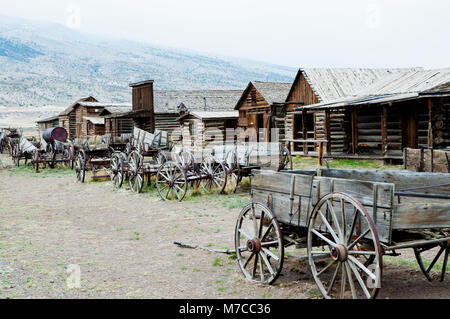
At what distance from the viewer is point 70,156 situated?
22188 mm

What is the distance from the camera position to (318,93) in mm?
26109

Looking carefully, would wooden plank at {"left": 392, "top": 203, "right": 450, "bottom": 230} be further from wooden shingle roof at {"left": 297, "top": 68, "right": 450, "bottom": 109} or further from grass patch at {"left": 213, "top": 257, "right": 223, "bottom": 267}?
wooden shingle roof at {"left": 297, "top": 68, "right": 450, "bottom": 109}

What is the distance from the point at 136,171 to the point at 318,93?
14524mm

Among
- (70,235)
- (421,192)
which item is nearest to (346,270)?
(421,192)

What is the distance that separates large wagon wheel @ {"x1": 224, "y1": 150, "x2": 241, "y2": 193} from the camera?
13703mm

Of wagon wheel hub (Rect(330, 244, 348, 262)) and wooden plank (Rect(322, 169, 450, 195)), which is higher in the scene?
wooden plank (Rect(322, 169, 450, 195))

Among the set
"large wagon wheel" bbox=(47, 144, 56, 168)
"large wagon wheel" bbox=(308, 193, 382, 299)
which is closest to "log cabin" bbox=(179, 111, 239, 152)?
"large wagon wheel" bbox=(47, 144, 56, 168)

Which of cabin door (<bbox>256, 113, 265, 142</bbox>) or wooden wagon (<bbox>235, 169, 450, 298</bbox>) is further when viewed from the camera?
cabin door (<bbox>256, 113, 265, 142</bbox>)

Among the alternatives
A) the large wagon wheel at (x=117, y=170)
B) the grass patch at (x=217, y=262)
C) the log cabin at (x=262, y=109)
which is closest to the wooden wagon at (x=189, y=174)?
the large wagon wheel at (x=117, y=170)

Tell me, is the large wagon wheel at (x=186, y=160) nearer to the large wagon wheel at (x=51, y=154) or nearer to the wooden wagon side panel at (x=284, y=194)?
the wooden wagon side panel at (x=284, y=194)

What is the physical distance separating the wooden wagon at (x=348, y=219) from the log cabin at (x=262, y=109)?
24.0m

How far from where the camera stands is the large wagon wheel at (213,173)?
45.1 ft

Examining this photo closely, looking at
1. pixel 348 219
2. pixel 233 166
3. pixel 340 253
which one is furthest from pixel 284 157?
pixel 340 253

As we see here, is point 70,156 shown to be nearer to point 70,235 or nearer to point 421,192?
point 70,235
